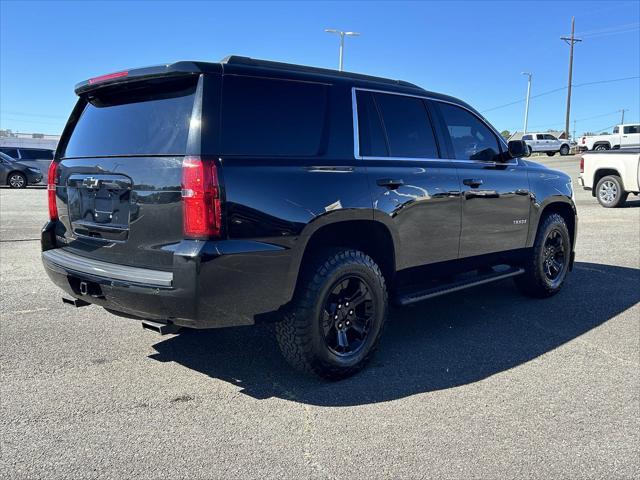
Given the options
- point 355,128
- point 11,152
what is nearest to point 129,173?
point 355,128

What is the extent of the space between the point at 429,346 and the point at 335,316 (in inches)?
44.0

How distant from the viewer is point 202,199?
2.94 m

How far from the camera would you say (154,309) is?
3084mm

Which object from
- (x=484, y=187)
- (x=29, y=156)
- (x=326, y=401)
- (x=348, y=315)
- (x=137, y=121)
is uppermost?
(x=29, y=156)

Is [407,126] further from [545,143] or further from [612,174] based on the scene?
[545,143]

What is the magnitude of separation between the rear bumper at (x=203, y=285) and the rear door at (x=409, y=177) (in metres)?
1.03

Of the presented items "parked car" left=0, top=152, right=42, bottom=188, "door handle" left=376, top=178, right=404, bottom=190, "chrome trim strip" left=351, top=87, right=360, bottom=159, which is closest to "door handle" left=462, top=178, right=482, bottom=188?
"door handle" left=376, top=178, right=404, bottom=190

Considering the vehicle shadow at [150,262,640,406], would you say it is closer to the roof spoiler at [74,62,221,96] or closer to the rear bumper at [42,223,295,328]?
the rear bumper at [42,223,295,328]

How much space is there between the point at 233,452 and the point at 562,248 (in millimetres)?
4696

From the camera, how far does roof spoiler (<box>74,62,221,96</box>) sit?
3.10 metres

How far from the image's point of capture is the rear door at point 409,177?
3.93m

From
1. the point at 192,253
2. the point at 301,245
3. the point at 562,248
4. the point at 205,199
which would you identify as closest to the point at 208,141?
the point at 205,199

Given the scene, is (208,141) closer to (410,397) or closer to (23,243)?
(410,397)

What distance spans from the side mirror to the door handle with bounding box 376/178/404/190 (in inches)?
74.6
